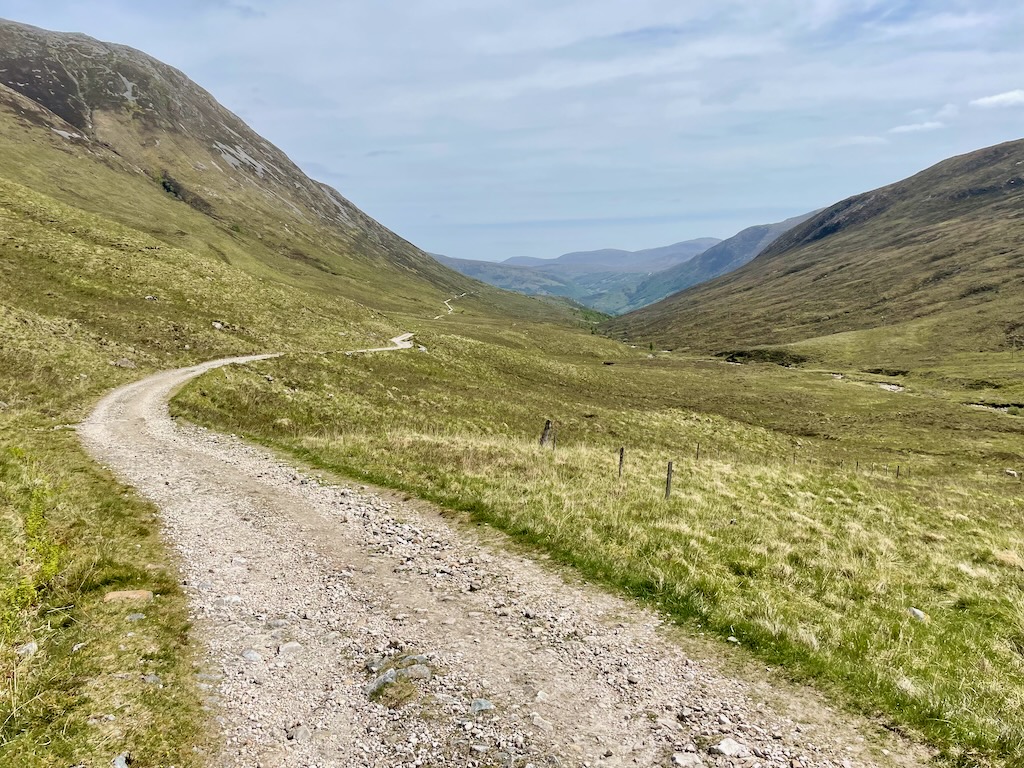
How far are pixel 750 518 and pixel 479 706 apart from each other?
14899 mm

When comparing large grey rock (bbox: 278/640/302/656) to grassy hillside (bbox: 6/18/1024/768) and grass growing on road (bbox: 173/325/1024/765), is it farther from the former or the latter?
grass growing on road (bbox: 173/325/1024/765)

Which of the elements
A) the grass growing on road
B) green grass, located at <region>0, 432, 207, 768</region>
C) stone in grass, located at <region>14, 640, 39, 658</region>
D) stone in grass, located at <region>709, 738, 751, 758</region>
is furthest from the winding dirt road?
stone in grass, located at <region>14, 640, 39, 658</region>

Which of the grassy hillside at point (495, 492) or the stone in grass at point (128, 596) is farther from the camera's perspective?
the stone in grass at point (128, 596)

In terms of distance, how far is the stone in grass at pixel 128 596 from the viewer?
9566mm

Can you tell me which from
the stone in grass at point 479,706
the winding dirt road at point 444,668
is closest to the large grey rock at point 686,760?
the winding dirt road at point 444,668

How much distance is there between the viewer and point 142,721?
6.76 m

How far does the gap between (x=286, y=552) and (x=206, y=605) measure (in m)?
2.59

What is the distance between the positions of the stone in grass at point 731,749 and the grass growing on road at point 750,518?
7.53 ft

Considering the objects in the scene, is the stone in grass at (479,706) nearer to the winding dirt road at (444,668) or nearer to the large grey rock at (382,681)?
the winding dirt road at (444,668)

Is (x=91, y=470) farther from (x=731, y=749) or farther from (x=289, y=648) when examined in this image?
(x=731, y=749)

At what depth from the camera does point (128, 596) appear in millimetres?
9812

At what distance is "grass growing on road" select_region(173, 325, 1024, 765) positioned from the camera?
905cm

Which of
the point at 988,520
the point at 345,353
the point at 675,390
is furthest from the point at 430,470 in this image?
the point at 675,390

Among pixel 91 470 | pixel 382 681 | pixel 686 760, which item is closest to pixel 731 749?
pixel 686 760
